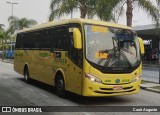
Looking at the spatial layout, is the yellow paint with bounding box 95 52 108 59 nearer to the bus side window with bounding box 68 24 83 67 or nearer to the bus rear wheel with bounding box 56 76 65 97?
the bus side window with bounding box 68 24 83 67

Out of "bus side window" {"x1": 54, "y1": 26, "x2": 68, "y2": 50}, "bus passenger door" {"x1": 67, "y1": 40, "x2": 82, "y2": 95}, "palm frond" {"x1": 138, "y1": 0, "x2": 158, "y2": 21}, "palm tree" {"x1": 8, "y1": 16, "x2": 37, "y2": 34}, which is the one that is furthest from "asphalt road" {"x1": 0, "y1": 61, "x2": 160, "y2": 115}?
"palm tree" {"x1": 8, "y1": 16, "x2": 37, "y2": 34}

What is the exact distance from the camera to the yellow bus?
1145cm

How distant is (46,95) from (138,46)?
4089 millimetres

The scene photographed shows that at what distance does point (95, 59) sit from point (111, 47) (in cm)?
79

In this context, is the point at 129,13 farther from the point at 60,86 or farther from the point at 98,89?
the point at 98,89

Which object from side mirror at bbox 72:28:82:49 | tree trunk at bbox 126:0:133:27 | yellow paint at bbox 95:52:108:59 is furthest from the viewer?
tree trunk at bbox 126:0:133:27

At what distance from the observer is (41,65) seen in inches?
622

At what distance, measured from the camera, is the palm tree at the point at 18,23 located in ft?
188

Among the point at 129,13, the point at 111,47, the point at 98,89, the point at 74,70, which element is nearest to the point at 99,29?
the point at 111,47

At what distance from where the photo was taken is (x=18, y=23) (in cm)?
5809

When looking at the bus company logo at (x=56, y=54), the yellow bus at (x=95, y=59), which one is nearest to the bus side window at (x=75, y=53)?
the yellow bus at (x=95, y=59)

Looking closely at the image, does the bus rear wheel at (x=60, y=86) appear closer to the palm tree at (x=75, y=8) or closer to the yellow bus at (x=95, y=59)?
the yellow bus at (x=95, y=59)

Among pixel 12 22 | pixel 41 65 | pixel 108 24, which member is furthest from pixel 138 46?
pixel 12 22

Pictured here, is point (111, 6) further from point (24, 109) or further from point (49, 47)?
point (24, 109)
